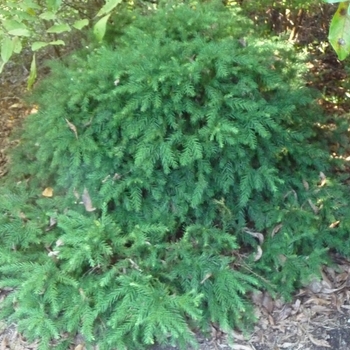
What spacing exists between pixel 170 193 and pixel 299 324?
3.48 feet

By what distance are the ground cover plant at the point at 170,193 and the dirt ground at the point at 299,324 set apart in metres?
0.11

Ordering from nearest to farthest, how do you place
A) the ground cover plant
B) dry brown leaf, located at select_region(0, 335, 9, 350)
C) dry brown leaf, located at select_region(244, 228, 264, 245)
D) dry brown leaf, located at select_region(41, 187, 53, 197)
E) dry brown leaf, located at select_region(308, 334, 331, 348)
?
the ground cover plant
dry brown leaf, located at select_region(308, 334, 331, 348)
dry brown leaf, located at select_region(0, 335, 9, 350)
dry brown leaf, located at select_region(244, 228, 264, 245)
dry brown leaf, located at select_region(41, 187, 53, 197)

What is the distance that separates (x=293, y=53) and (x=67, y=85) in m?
1.39

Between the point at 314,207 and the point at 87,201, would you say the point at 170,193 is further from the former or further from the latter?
the point at 314,207

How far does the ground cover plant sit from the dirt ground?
108 mm

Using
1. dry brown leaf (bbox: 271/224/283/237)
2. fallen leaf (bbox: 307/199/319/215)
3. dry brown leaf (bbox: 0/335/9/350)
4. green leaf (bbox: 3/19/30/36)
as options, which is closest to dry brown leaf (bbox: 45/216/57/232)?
dry brown leaf (bbox: 0/335/9/350)

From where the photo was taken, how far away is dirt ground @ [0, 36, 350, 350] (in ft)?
10.1

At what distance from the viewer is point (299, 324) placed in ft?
10.4

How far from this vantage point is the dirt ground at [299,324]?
10.1 ft

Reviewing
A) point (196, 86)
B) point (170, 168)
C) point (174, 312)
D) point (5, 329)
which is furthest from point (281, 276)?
point (5, 329)

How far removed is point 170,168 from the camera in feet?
10.2

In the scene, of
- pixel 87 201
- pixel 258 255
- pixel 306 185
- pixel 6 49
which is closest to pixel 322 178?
pixel 306 185

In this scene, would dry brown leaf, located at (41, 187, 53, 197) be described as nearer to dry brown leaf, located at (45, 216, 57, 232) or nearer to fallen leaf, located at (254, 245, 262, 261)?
dry brown leaf, located at (45, 216, 57, 232)

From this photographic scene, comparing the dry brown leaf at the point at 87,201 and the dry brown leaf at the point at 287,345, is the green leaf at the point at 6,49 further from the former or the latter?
the dry brown leaf at the point at 287,345
